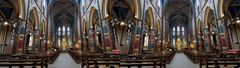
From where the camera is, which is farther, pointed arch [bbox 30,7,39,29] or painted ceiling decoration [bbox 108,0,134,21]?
painted ceiling decoration [bbox 108,0,134,21]

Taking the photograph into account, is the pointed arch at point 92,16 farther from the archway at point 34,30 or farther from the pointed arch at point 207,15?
the pointed arch at point 207,15

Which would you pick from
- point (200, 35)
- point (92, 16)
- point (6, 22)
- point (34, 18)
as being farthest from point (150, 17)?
point (6, 22)

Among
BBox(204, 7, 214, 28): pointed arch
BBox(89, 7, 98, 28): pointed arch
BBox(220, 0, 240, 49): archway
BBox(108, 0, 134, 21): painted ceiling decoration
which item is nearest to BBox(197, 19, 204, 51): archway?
BBox(204, 7, 214, 28): pointed arch

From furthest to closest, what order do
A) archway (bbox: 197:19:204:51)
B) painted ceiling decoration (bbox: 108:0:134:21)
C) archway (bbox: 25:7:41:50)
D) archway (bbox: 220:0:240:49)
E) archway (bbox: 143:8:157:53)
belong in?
archway (bbox: 197:19:204:51) < archway (bbox: 25:7:41:50) < painted ceiling decoration (bbox: 108:0:134:21) < archway (bbox: 143:8:157:53) < archway (bbox: 220:0:240:49)

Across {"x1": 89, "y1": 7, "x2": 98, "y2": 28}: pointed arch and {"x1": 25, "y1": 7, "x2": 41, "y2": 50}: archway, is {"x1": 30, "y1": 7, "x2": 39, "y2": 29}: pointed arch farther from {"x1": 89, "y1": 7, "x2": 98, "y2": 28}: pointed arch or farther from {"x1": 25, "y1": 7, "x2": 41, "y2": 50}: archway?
{"x1": 89, "y1": 7, "x2": 98, "y2": 28}: pointed arch

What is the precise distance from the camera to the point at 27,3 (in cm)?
3094

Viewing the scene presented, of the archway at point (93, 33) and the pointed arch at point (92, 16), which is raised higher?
the pointed arch at point (92, 16)

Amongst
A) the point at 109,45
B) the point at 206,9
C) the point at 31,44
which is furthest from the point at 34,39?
the point at 206,9

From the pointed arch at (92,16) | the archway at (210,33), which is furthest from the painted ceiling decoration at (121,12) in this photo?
the archway at (210,33)

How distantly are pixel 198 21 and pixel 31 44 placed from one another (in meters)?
23.9

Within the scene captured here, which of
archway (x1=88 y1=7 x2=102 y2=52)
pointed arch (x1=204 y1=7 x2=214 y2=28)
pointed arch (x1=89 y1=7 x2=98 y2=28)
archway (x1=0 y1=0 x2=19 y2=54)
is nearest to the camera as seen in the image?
archway (x1=88 y1=7 x2=102 y2=52)

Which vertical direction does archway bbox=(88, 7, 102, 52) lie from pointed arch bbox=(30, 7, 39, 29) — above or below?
below

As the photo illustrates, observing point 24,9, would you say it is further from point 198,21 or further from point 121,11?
point 198,21

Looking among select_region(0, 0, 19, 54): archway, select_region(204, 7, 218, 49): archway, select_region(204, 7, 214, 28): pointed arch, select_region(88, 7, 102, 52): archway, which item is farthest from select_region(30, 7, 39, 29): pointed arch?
select_region(204, 7, 218, 49): archway
